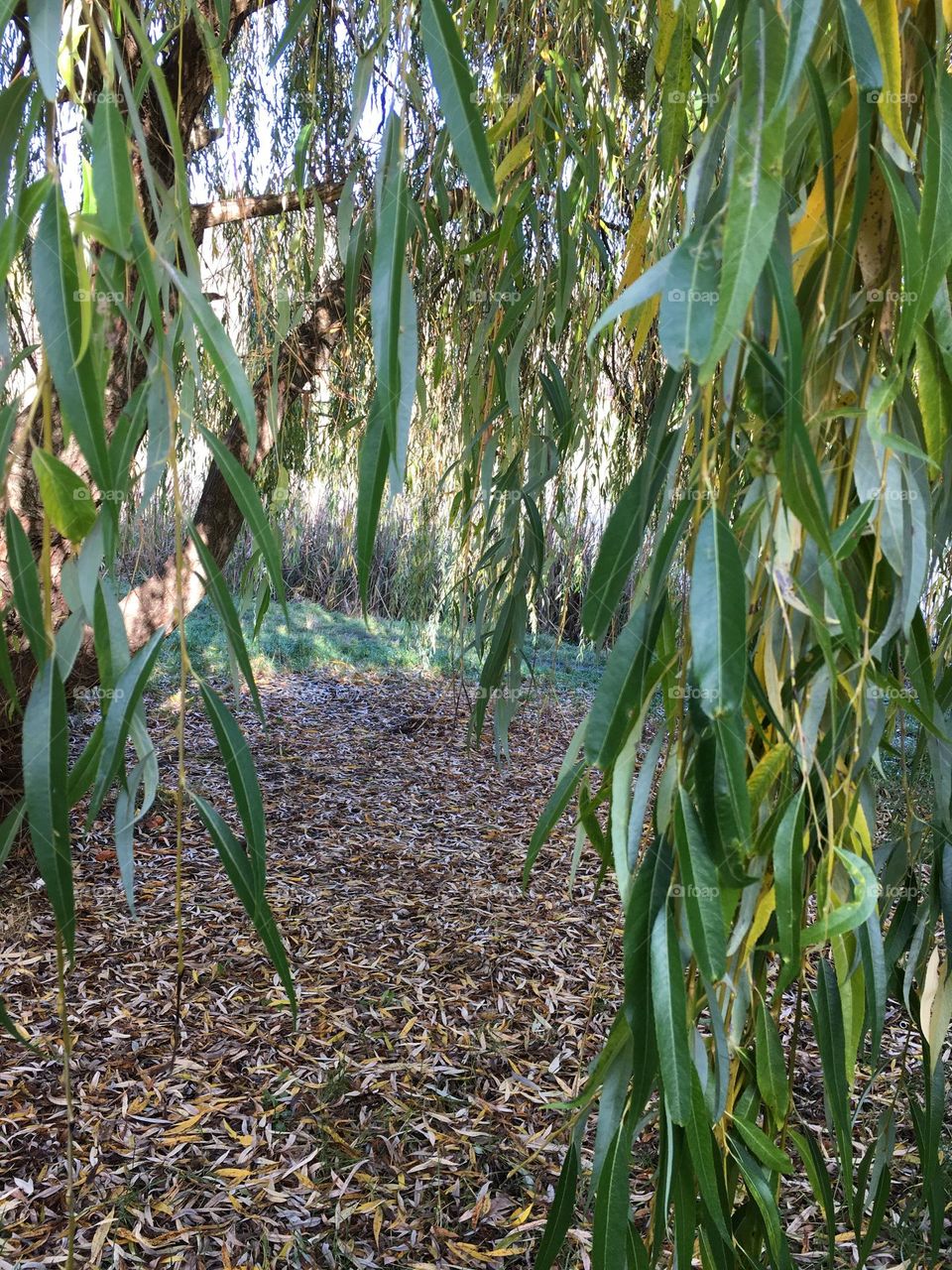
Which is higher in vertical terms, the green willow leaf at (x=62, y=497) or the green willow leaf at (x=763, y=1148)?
the green willow leaf at (x=62, y=497)

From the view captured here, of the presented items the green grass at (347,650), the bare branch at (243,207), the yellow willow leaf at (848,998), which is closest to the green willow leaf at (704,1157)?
the yellow willow leaf at (848,998)

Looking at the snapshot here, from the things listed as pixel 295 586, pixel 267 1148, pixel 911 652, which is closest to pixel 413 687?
pixel 295 586

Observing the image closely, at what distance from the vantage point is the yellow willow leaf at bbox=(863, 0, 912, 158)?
43 cm

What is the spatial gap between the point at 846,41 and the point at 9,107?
1.22 ft

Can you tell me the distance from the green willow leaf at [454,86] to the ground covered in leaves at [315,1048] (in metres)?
0.63

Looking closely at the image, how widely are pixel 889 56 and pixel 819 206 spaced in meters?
0.08

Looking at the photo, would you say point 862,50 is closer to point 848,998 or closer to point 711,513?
point 711,513

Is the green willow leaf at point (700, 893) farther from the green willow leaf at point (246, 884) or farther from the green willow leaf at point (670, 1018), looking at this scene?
the green willow leaf at point (246, 884)

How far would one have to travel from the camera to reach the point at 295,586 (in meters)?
5.90

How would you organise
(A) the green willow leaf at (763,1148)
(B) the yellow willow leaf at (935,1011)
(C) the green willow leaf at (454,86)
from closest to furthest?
(C) the green willow leaf at (454,86) < (A) the green willow leaf at (763,1148) < (B) the yellow willow leaf at (935,1011)

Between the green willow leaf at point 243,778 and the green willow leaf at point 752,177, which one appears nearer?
the green willow leaf at point 752,177

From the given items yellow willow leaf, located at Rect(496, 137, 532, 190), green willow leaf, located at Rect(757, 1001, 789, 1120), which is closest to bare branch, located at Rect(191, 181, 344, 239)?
yellow willow leaf, located at Rect(496, 137, 532, 190)

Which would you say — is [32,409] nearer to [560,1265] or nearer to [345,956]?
[560,1265]

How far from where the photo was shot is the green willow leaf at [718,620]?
389 millimetres
